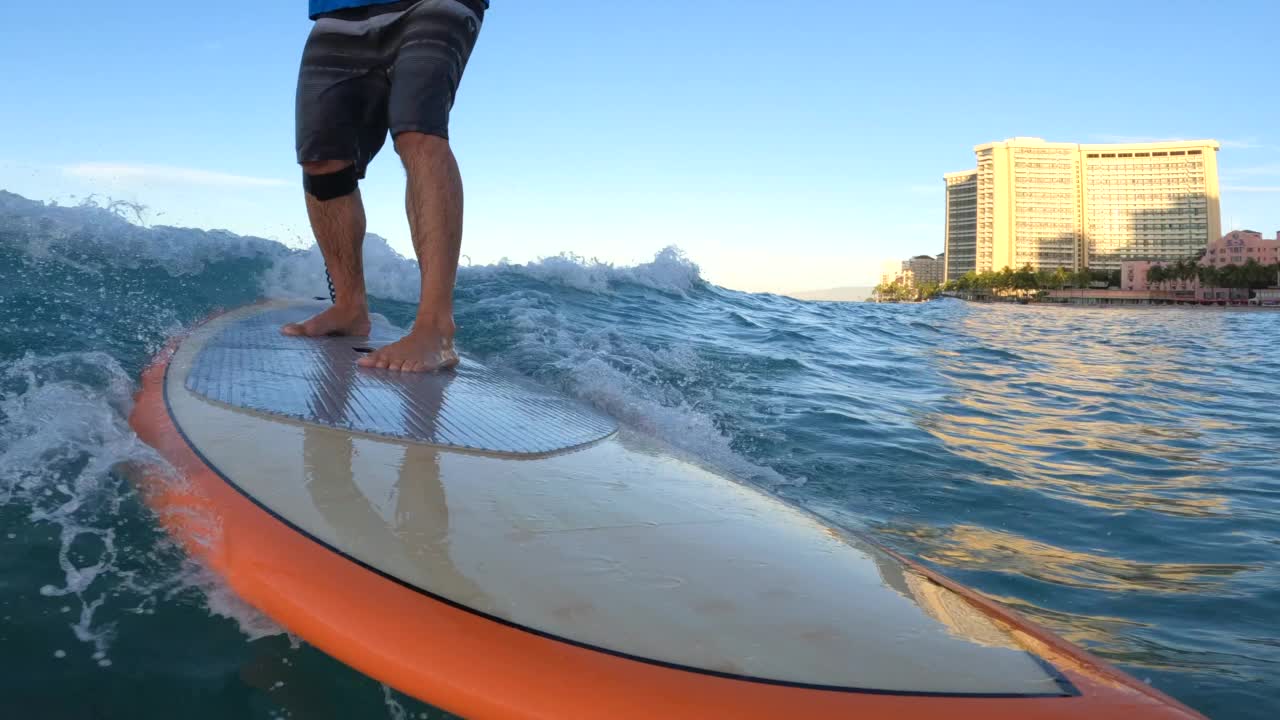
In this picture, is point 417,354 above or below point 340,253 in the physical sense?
below

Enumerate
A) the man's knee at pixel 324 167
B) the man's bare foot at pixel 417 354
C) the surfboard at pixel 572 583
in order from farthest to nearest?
the man's knee at pixel 324 167 → the man's bare foot at pixel 417 354 → the surfboard at pixel 572 583

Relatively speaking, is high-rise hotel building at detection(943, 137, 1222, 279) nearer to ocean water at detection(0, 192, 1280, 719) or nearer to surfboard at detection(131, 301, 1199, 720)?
ocean water at detection(0, 192, 1280, 719)

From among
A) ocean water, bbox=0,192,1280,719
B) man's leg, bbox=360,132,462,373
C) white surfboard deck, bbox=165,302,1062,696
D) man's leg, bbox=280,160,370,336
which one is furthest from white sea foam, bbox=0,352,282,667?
man's leg, bbox=280,160,370,336

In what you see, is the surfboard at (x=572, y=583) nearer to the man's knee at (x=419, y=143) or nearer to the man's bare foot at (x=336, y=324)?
the man's knee at (x=419, y=143)

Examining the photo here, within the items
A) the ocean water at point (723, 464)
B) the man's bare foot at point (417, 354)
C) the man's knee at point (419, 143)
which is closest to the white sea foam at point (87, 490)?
the ocean water at point (723, 464)

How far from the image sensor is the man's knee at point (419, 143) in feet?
7.39

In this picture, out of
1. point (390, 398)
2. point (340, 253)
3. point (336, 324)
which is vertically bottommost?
point (390, 398)

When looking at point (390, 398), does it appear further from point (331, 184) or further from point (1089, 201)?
point (1089, 201)

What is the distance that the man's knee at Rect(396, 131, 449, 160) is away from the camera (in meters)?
2.25

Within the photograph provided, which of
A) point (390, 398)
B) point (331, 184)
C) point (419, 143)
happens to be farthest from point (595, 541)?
point (331, 184)

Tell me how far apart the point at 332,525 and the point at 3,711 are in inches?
14.5

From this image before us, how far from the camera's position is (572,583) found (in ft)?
3.00

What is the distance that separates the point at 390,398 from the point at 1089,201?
111 metres

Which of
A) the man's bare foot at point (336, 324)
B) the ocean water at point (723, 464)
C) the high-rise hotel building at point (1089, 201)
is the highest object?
the high-rise hotel building at point (1089, 201)
